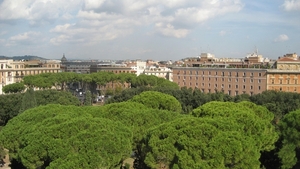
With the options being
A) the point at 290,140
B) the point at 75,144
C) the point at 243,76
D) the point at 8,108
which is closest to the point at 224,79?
the point at 243,76

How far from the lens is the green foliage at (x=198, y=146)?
19.5m

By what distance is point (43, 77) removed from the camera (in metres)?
77.2

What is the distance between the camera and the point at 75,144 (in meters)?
19.5

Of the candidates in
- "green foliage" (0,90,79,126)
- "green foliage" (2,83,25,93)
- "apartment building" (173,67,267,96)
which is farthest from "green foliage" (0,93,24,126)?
"apartment building" (173,67,267,96)

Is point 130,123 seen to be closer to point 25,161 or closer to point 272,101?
point 25,161

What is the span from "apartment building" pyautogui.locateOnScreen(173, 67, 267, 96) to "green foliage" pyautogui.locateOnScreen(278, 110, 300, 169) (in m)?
39.5

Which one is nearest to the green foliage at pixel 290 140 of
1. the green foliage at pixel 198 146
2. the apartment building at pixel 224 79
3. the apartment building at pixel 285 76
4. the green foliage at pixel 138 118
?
the green foliage at pixel 198 146

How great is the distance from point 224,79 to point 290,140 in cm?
4569

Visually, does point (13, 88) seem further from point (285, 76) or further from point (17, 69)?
point (285, 76)

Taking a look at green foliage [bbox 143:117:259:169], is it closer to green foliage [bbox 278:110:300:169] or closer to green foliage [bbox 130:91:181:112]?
green foliage [bbox 278:110:300:169]

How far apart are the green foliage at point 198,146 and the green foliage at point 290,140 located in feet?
18.9

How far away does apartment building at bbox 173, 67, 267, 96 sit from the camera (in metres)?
67.8

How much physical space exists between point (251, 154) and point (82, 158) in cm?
858

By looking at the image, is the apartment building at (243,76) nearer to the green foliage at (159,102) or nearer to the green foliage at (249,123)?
the green foliage at (159,102)
